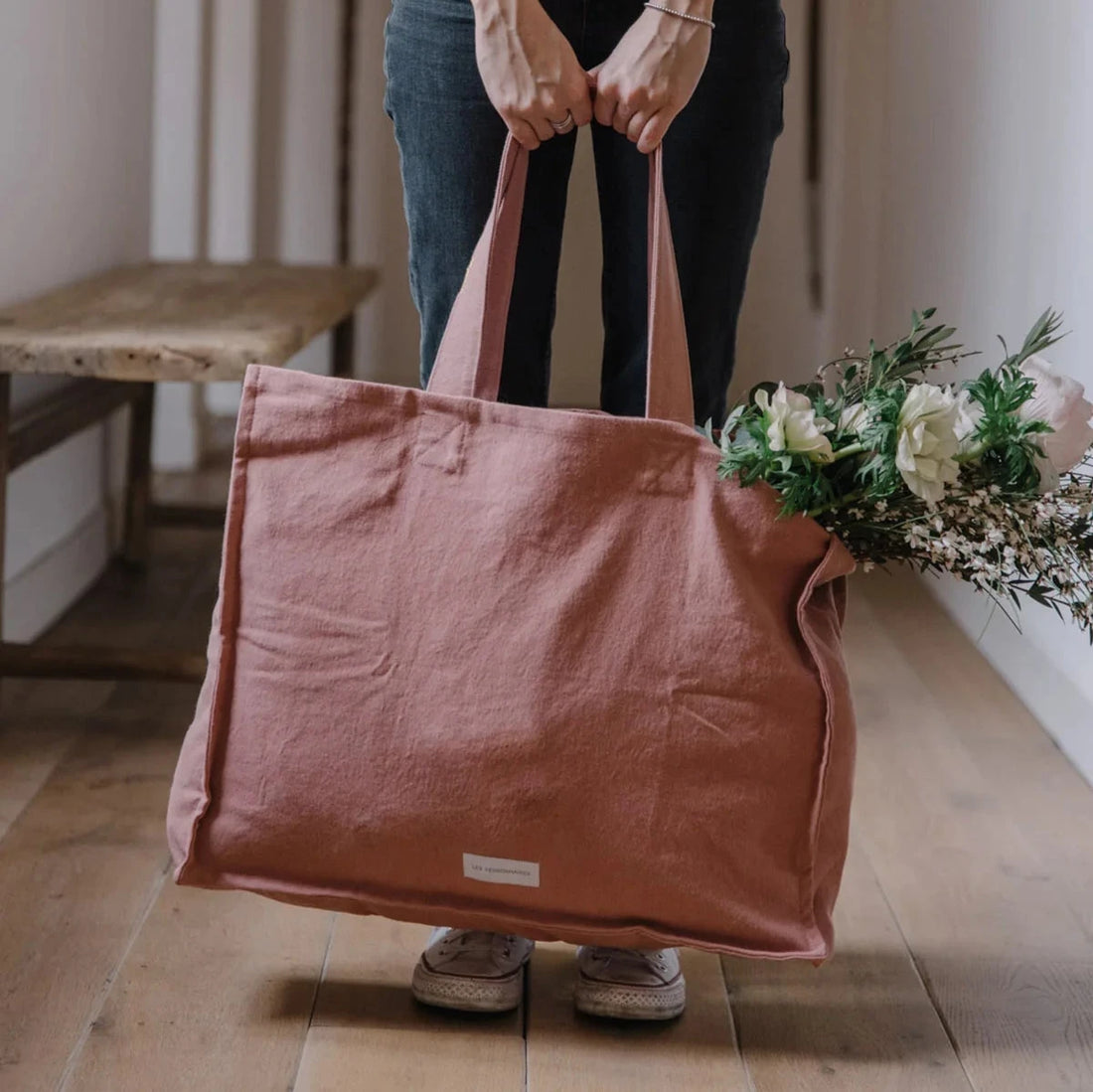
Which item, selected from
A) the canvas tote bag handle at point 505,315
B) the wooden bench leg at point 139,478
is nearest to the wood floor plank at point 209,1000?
the canvas tote bag handle at point 505,315

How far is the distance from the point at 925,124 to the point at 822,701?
190 cm

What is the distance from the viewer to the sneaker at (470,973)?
1042 mm

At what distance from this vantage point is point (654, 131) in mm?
969

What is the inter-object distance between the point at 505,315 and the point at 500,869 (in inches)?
14.4

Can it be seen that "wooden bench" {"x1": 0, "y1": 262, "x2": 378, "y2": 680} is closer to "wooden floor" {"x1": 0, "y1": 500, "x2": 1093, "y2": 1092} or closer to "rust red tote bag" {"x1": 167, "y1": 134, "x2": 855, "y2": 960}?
"wooden floor" {"x1": 0, "y1": 500, "x2": 1093, "y2": 1092}

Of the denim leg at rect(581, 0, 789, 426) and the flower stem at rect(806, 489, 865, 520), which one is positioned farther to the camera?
the denim leg at rect(581, 0, 789, 426)

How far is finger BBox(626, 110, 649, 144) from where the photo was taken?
0.97 meters

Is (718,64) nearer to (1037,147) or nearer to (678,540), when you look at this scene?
(678,540)

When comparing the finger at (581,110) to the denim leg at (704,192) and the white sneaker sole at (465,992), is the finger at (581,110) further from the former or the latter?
the white sneaker sole at (465,992)

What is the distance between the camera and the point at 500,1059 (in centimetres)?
99

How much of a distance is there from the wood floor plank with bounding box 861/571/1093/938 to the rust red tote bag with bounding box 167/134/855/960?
469 millimetres

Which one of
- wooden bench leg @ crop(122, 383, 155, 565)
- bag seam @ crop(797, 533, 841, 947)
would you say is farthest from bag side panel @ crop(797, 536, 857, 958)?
wooden bench leg @ crop(122, 383, 155, 565)

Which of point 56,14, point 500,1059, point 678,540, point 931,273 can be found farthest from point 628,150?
point 931,273

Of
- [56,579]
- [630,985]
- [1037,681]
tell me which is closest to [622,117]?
[630,985]
